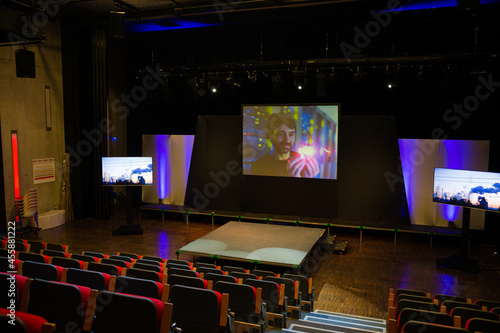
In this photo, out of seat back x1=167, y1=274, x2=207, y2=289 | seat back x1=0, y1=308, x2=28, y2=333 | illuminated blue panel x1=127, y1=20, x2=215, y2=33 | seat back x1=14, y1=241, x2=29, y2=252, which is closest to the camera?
seat back x1=0, y1=308, x2=28, y2=333

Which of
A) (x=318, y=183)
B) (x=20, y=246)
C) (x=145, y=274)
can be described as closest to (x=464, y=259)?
(x=318, y=183)

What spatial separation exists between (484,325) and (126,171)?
25.6ft

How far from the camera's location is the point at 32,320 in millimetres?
2195

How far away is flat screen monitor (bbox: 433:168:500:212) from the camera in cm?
662

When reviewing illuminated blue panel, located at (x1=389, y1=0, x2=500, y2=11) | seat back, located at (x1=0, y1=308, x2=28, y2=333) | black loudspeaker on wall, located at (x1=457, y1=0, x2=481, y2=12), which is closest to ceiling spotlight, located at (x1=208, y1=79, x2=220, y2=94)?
illuminated blue panel, located at (x1=389, y1=0, x2=500, y2=11)

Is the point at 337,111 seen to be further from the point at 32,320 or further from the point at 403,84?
the point at 32,320

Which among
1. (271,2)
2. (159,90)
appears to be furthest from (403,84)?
(159,90)

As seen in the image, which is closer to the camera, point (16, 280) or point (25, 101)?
point (16, 280)

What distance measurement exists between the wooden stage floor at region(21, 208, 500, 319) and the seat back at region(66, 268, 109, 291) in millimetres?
3227

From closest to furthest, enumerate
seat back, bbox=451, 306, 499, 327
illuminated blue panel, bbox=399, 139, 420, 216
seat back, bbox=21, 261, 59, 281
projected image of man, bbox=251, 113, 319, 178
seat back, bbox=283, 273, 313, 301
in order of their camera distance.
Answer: seat back, bbox=451, 306, 499, 327 → seat back, bbox=21, 261, 59, 281 → seat back, bbox=283, 273, 313, 301 → illuminated blue panel, bbox=399, 139, 420, 216 → projected image of man, bbox=251, 113, 319, 178

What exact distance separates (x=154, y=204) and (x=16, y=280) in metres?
8.29

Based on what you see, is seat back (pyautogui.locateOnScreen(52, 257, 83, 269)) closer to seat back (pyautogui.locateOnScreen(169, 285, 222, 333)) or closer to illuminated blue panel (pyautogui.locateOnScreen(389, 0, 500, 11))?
seat back (pyautogui.locateOnScreen(169, 285, 222, 333))

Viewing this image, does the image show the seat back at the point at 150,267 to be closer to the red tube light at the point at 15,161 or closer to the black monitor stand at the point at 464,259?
the black monitor stand at the point at 464,259

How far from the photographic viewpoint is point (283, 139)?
32.7 feet
